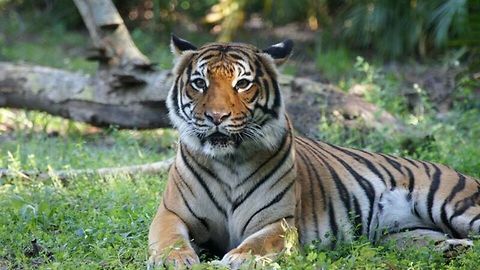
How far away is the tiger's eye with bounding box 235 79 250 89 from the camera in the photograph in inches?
192

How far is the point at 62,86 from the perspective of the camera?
8930 millimetres

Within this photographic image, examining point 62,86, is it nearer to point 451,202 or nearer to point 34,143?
point 34,143

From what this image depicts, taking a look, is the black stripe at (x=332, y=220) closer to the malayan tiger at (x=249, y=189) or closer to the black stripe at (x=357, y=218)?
the malayan tiger at (x=249, y=189)

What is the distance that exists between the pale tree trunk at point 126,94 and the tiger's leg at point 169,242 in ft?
11.6

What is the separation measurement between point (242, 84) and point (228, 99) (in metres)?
0.18

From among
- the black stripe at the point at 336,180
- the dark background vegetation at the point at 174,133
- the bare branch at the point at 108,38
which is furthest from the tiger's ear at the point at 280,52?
the bare branch at the point at 108,38

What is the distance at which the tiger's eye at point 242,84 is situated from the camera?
16.0ft

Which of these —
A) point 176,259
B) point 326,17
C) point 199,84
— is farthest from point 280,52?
point 326,17

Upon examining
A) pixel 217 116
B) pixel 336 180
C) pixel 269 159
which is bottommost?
pixel 336 180

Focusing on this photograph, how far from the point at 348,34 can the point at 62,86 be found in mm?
5403

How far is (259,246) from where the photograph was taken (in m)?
4.75

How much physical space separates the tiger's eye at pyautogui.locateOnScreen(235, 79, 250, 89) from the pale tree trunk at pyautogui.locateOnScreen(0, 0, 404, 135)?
3532mm

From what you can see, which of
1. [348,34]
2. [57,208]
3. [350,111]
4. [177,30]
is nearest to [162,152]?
[350,111]

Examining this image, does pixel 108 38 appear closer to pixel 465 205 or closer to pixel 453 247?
pixel 465 205
